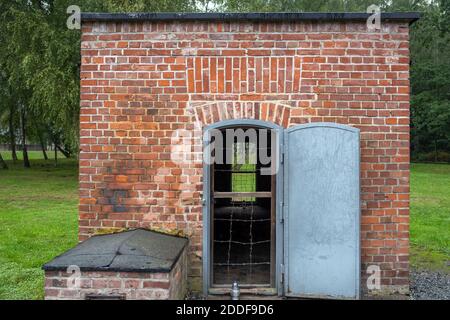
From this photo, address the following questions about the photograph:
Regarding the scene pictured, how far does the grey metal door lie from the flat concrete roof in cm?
124

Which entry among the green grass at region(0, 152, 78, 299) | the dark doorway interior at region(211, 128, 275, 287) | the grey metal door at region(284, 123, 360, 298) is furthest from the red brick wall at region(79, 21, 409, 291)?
the green grass at region(0, 152, 78, 299)

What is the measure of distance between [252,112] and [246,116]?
0.08 m

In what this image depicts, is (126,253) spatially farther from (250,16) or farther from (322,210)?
(250,16)

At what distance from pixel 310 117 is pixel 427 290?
9.08 feet

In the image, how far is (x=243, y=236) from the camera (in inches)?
313

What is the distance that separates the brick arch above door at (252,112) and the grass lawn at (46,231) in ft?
→ 9.41

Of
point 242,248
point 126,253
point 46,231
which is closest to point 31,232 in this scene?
point 46,231

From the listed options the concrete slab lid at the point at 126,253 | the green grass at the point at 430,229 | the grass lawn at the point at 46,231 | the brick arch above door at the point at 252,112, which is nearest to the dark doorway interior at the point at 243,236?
the brick arch above door at the point at 252,112

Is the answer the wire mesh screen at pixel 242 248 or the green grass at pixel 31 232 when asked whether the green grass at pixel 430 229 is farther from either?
the green grass at pixel 31 232

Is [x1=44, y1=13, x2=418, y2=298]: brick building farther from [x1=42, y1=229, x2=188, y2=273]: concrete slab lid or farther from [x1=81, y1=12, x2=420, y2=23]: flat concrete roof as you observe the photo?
[x1=42, y1=229, x2=188, y2=273]: concrete slab lid

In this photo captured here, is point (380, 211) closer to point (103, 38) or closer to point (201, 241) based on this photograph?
point (201, 241)

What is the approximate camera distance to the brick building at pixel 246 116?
499 centimetres

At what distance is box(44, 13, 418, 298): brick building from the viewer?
4992 mm
